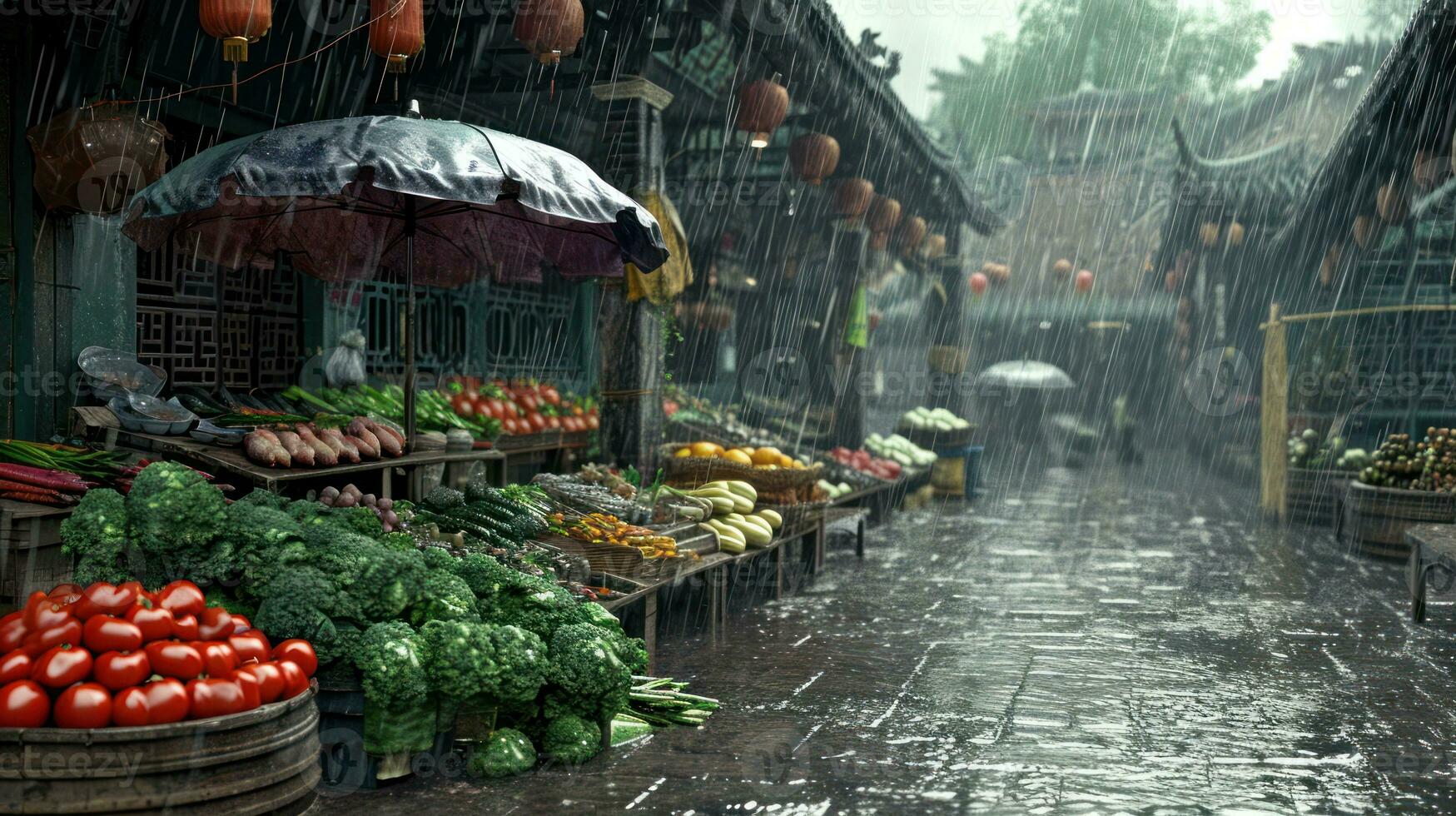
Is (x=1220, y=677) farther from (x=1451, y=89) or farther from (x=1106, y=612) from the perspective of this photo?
(x=1451, y=89)

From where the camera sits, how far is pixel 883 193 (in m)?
18.3

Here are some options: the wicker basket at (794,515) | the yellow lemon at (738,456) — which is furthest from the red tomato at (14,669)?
the yellow lemon at (738,456)

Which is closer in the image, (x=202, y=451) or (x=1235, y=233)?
(x=202, y=451)

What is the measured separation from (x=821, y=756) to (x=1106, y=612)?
4.60 meters

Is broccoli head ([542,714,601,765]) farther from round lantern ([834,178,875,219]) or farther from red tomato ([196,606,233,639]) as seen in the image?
round lantern ([834,178,875,219])

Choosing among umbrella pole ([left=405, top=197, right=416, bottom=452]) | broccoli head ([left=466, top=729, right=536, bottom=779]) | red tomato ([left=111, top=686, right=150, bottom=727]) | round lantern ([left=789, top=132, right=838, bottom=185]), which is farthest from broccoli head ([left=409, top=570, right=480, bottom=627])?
round lantern ([left=789, top=132, right=838, bottom=185])

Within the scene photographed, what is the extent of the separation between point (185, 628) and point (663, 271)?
6198 mm

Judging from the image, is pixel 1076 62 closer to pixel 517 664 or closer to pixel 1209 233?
pixel 1209 233

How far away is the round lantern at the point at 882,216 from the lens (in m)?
16.4

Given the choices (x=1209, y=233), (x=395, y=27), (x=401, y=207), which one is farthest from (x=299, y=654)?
(x=1209, y=233)

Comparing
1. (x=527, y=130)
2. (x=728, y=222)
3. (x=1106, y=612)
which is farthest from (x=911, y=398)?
(x=1106, y=612)

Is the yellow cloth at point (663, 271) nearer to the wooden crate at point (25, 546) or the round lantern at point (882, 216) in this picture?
the wooden crate at point (25, 546)

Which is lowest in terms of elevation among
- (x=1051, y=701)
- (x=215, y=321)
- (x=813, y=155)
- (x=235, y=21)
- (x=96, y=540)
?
(x=1051, y=701)

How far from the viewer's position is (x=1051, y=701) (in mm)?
6305
